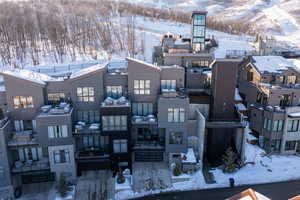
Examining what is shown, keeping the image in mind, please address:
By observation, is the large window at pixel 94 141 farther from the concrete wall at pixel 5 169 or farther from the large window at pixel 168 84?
the large window at pixel 168 84

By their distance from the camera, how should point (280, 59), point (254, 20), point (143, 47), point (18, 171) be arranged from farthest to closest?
point (254, 20)
point (143, 47)
point (280, 59)
point (18, 171)

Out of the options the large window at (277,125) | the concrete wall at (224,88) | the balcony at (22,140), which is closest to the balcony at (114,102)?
the balcony at (22,140)

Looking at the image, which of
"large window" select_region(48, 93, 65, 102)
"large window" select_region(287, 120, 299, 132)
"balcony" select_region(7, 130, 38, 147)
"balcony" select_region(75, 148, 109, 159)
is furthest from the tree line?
"large window" select_region(287, 120, 299, 132)

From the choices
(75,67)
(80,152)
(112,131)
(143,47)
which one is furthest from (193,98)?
(143,47)

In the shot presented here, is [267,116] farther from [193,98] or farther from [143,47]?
[143,47]

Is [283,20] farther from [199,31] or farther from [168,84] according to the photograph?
[168,84]
